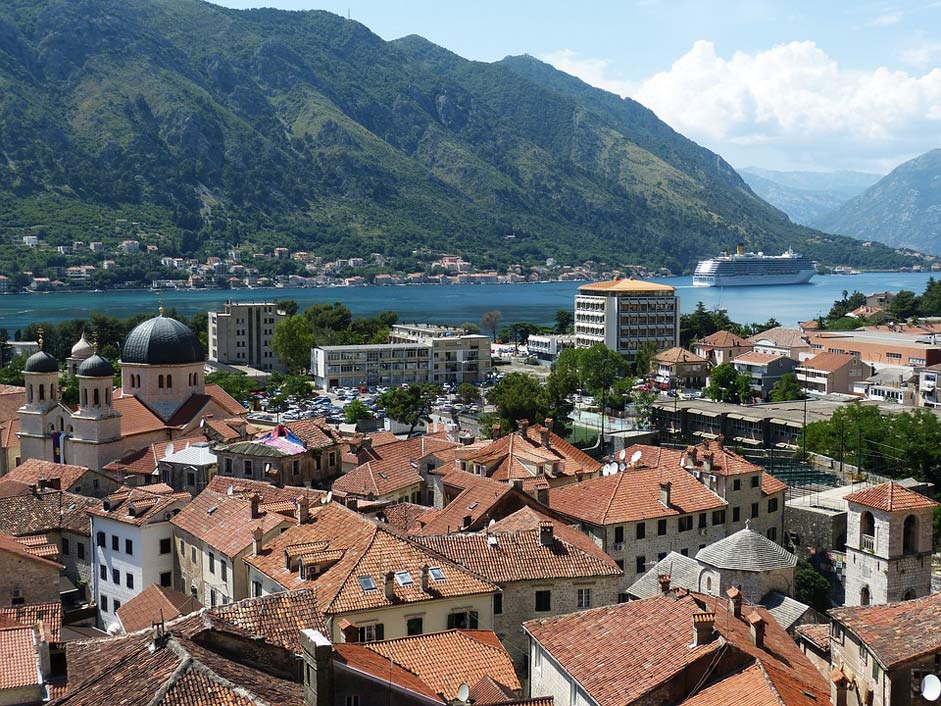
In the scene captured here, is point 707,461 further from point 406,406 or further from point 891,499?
point 406,406

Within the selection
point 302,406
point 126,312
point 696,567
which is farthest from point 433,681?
point 126,312

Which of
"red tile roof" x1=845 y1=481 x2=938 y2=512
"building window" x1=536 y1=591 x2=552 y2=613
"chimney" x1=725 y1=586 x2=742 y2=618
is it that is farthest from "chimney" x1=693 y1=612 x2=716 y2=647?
"red tile roof" x1=845 y1=481 x2=938 y2=512

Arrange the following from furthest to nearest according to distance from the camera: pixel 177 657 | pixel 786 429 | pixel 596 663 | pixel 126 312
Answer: pixel 126 312 → pixel 786 429 → pixel 596 663 → pixel 177 657

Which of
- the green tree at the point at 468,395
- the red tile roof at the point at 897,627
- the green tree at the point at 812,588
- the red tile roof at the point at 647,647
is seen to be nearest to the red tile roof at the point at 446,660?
the red tile roof at the point at 647,647

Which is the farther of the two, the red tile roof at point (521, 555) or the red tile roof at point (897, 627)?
the red tile roof at point (521, 555)

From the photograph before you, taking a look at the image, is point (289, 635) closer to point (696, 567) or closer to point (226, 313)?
point (696, 567)

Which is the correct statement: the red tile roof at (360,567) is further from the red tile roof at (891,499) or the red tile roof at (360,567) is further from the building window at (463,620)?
the red tile roof at (891,499)

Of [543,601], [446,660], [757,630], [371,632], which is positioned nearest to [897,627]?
[757,630]
